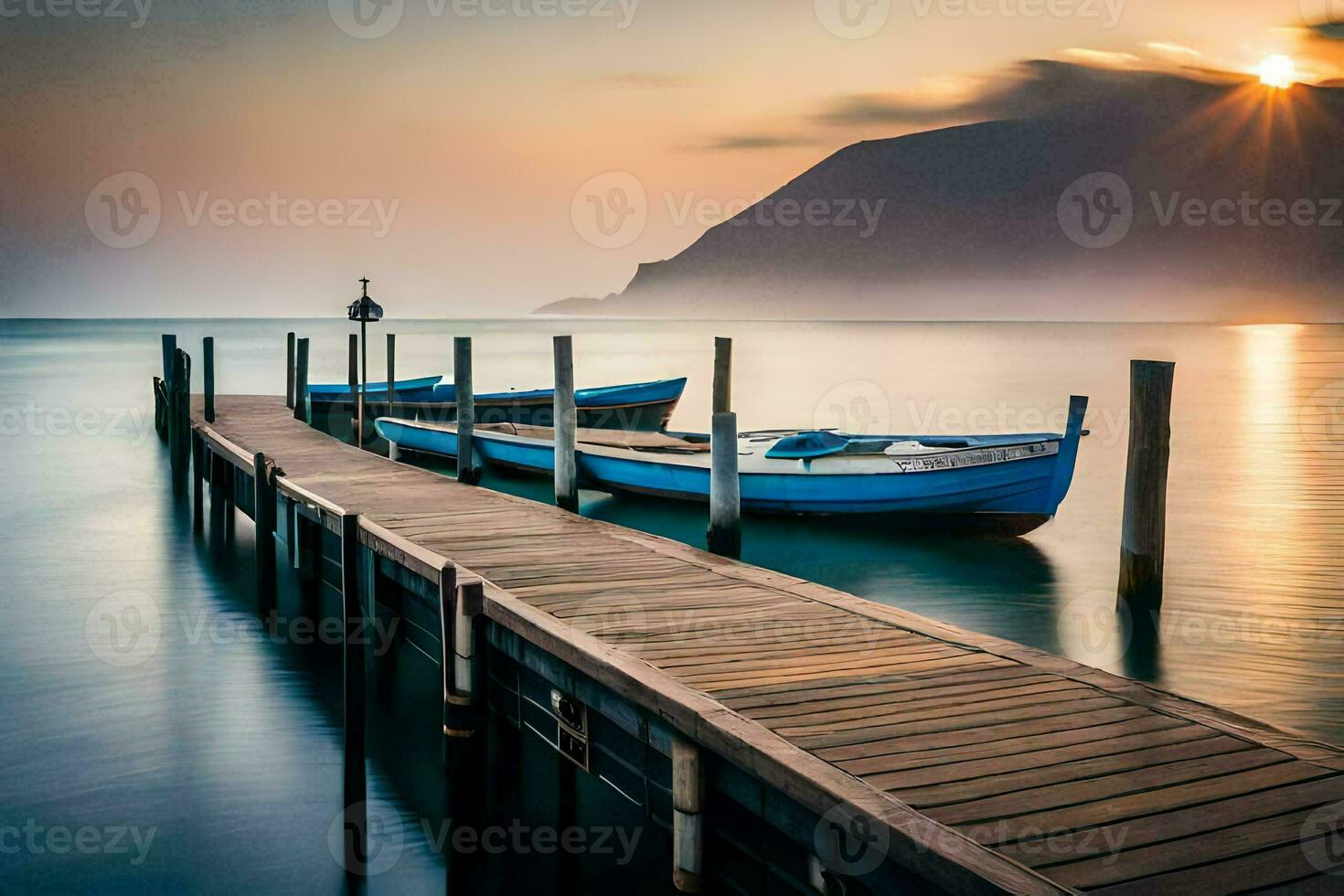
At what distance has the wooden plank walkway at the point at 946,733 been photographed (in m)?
3.53

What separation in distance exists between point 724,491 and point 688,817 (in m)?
6.35

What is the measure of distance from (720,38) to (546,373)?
19.8m

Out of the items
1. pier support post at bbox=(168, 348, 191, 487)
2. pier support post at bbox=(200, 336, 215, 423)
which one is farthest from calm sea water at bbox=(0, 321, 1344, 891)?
pier support post at bbox=(200, 336, 215, 423)

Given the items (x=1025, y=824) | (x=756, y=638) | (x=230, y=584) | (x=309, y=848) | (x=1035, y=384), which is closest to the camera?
(x=1025, y=824)

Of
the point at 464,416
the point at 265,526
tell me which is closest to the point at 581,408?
the point at 464,416

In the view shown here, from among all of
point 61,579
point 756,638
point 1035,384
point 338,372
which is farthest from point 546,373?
point 756,638

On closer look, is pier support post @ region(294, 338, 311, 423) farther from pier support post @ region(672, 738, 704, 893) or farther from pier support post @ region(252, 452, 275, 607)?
pier support post @ region(672, 738, 704, 893)

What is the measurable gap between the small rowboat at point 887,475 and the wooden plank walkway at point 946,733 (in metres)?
7.73

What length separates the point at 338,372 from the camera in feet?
197

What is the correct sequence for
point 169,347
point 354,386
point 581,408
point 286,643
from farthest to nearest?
point 581,408
point 354,386
point 169,347
point 286,643

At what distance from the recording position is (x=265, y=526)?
11.9m

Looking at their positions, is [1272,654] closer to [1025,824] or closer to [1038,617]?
[1038,617]

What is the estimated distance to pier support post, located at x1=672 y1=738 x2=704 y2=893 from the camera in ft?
15.2

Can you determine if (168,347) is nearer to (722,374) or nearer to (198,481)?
(198,481)
